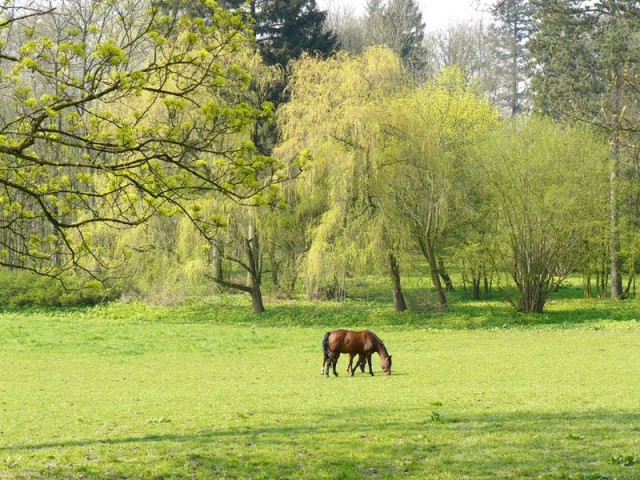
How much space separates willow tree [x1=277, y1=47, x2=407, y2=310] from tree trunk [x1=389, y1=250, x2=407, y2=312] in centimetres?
5

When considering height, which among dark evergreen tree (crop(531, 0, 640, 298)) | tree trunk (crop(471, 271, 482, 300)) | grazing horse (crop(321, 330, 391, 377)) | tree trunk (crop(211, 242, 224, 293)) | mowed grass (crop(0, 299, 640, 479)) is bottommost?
mowed grass (crop(0, 299, 640, 479))

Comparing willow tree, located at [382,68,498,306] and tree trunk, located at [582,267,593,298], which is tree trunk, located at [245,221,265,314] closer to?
willow tree, located at [382,68,498,306]

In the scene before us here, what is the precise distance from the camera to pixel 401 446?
364 inches

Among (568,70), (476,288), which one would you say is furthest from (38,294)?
(568,70)

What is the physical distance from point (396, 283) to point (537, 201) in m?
6.64

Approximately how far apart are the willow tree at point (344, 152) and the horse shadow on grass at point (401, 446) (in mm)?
20312

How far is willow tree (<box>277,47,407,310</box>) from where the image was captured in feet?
105

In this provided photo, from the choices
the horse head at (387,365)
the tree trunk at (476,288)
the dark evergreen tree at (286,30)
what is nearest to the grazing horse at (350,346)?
the horse head at (387,365)

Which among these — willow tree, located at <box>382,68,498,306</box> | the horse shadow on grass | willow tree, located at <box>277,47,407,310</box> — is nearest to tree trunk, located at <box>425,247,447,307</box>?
willow tree, located at <box>382,68,498,306</box>

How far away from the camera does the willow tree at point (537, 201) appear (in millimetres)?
32906

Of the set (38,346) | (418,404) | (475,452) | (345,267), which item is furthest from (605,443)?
(345,267)

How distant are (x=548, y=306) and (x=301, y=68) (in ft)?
49.8

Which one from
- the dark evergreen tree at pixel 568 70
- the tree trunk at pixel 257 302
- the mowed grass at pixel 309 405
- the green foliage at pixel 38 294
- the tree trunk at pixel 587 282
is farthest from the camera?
the dark evergreen tree at pixel 568 70

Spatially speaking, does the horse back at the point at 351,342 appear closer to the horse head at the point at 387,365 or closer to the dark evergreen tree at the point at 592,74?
the horse head at the point at 387,365
